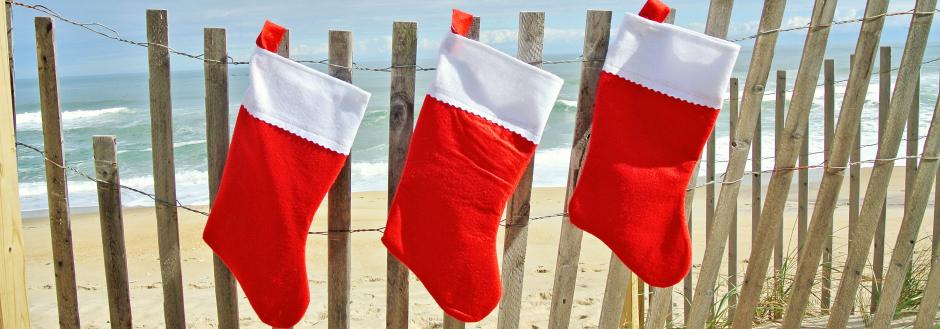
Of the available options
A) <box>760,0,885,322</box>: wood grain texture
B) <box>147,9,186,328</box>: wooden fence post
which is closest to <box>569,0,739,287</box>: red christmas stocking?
<box>760,0,885,322</box>: wood grain texture

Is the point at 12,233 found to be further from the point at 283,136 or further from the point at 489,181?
the point at 489,181

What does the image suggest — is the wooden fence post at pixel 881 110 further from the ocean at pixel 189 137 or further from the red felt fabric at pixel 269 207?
the ocean at pixel 189 137

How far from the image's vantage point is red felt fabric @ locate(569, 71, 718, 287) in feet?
10.2

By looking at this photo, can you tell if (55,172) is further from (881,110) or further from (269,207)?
(881,110)

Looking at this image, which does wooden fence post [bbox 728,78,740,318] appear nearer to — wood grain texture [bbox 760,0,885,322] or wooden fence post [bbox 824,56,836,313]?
wooden fence post [bbox 824,56,836,313]

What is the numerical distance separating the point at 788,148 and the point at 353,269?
4.41 meters

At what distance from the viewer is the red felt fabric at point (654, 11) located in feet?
10.2

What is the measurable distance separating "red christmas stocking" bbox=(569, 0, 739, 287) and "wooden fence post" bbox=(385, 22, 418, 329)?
0.70 metres

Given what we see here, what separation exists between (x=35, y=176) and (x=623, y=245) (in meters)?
→ 10.8

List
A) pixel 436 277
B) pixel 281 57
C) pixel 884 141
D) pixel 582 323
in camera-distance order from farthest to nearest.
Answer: pixel 582 323 < pixel 884 141 < pixel 436 277 < pixel 281 57

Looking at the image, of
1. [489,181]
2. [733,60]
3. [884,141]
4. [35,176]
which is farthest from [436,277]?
[35,176]

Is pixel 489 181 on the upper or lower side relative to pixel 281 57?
lower

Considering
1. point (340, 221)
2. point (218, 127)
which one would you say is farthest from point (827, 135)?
point (218, 127)

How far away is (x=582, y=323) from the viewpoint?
523 cm
